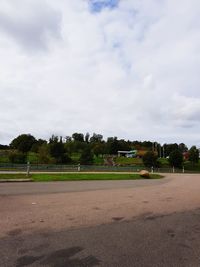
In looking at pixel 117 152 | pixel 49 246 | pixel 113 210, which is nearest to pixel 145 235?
pixel 49 246

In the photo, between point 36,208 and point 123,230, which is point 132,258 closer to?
point 123,230

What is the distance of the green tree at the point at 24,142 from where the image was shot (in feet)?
383

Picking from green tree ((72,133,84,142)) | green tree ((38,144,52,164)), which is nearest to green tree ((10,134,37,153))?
green tree ((38,144,52,164))

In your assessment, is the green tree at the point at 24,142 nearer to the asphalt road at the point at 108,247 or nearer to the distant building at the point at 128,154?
the distant building at the point at 128,154

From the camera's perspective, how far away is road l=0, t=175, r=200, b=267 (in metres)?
5.46

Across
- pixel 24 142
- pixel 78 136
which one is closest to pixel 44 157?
pixel 24 142

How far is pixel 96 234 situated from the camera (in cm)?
706

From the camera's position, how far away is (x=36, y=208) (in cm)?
992

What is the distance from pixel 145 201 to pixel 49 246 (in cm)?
697

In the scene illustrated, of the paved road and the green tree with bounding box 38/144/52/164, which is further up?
the green tree with bounding box 38/144/52/164

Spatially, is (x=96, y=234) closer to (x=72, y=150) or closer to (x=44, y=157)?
(x=44, y=157)

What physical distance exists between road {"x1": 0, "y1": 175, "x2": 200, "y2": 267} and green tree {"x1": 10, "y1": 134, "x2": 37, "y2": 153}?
107m

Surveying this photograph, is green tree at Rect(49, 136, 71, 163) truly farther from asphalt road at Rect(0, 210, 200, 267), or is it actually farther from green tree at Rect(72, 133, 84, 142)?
green tree at Rect(72, 133, 84, 142)

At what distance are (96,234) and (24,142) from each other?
375 ft
